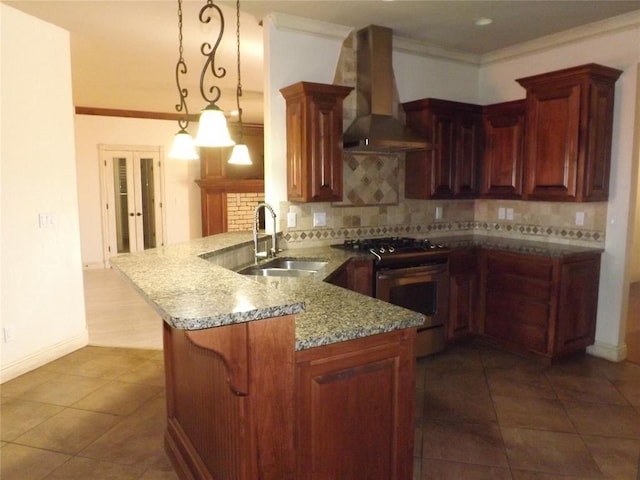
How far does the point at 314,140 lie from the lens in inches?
138

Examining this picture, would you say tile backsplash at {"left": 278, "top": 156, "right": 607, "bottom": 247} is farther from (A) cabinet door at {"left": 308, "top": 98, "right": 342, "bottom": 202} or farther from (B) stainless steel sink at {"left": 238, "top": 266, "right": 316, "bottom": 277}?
(B) stainless steel sink at {"left": 238, "top": 266, "right": 316, "bottom": 277}

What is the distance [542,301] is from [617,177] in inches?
45.1

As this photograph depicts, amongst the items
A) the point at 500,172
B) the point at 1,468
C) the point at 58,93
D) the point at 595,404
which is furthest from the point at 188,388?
the point at 500,172

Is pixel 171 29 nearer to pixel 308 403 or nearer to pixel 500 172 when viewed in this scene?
pixel 500 172

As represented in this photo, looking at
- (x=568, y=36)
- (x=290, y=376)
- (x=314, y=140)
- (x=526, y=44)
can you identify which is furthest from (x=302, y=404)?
(x=526, y=44)

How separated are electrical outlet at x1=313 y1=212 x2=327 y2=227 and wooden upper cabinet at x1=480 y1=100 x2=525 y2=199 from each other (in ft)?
5.16

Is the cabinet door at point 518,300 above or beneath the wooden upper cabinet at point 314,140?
beneath

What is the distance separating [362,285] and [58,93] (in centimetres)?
285

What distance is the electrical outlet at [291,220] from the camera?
380 cm

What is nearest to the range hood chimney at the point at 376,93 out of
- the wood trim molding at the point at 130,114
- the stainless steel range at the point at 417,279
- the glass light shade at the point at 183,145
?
the stainless steel range at the point at 417,279

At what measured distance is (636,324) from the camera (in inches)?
187

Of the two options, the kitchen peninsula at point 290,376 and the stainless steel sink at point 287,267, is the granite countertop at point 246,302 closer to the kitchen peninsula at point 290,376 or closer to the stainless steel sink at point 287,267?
the kitchen peninsula at point 290,376

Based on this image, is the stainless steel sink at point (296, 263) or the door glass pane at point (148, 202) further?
the door glass pane at point (148, 202)

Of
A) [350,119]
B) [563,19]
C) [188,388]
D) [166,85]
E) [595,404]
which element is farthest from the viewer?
[166,85]
